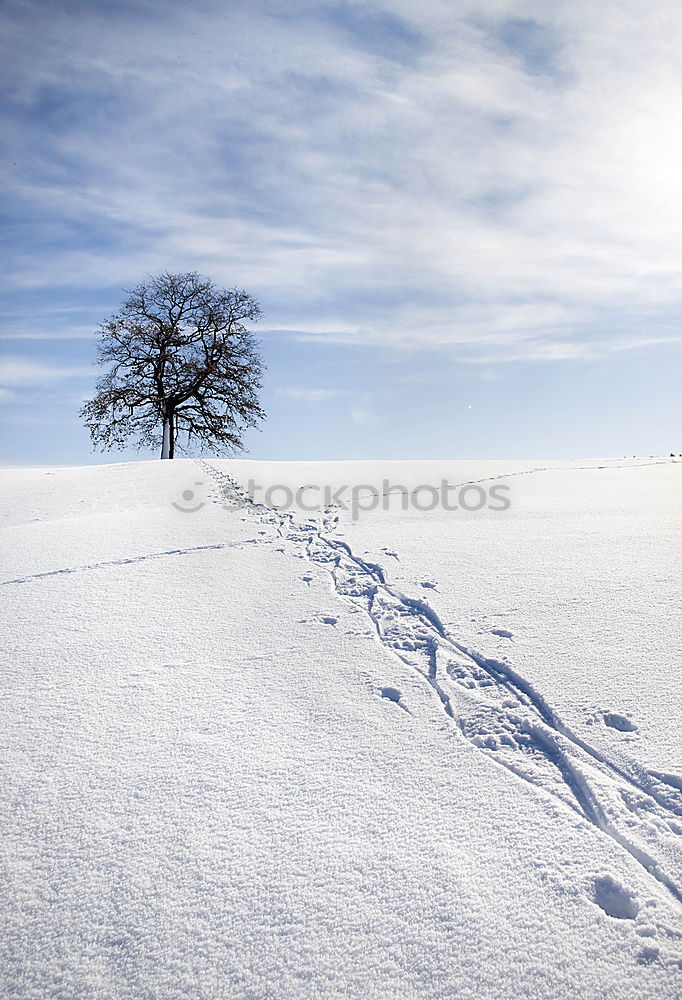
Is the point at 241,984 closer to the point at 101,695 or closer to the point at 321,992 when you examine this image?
the point at 321,992

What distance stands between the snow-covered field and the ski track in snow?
0.04ft

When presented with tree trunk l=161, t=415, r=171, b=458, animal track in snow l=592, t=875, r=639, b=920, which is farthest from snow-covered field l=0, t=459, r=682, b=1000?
tree trunk l=161, t=415, r=171, b=458

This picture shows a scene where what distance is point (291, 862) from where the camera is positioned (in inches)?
84.4

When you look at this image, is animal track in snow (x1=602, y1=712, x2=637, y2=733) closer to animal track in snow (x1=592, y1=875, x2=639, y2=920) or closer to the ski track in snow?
the ski track in snow

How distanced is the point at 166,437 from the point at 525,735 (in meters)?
16.5

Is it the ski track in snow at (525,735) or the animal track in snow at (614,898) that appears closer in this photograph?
the animal track in snow at (614,898)

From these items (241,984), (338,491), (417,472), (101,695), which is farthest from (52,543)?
(417,472)

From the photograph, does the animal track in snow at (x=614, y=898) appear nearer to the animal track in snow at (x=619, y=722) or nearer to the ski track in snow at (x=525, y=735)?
the ski track in snow at (x=525, y=735)

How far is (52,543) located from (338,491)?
12.3ft

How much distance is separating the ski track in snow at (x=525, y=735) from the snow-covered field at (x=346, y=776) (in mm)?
14

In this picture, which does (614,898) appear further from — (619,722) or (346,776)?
(346,776)

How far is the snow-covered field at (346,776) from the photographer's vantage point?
73.0 inches

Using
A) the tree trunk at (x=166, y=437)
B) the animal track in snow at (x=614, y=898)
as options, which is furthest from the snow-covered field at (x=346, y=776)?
the tree trunk at (x=166, y=437)

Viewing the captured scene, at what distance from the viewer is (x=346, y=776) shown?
256 cm
